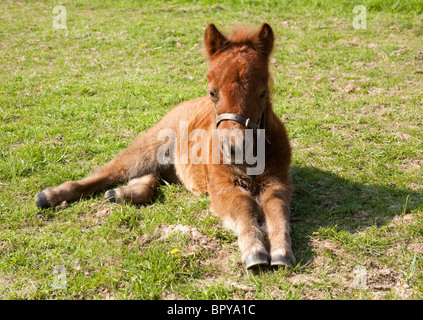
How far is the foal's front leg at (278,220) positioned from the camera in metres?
3.32

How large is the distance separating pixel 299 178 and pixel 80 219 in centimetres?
253

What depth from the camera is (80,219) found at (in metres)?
4.31

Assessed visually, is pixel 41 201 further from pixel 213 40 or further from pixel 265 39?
pixel 265 39

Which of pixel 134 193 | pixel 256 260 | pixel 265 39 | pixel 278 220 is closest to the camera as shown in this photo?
pixel 256 260

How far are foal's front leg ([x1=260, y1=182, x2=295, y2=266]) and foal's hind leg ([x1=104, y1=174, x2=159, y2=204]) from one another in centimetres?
136

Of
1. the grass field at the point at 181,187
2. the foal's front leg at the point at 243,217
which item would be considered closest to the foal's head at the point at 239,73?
the foal's front leg at the point at 243,217

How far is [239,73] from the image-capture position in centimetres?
374

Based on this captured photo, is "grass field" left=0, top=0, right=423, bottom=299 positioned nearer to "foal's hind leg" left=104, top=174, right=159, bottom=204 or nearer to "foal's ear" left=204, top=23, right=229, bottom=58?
"foal's hind leg" left=104, top=174, right=159, bottom=204

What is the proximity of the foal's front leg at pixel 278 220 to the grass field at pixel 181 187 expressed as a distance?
108mm

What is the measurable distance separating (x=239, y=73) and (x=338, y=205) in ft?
5.71

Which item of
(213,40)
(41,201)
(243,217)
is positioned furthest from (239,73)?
(41,201)
